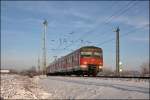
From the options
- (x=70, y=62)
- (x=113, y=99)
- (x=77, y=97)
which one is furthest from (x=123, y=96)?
(x=70, y=62)

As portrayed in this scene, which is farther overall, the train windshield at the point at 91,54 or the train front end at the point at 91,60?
the train windshield at the point at 91,54

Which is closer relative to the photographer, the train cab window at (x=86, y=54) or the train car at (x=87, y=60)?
the train car at (x=87, y=60)

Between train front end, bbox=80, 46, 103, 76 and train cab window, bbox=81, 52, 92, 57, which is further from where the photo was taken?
train cab window, bbox=81, 52, 92, 57

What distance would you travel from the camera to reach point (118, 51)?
1593 inches

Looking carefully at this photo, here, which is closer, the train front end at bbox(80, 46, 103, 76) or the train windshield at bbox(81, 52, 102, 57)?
the train front end at bbox(80, 46, 103, 76)

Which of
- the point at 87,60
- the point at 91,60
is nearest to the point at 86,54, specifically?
the point at 87,60

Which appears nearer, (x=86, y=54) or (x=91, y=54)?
(x=86, y=54)

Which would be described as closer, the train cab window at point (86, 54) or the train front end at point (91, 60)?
the train front end at point (91, 60)

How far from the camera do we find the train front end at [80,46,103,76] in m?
33.5

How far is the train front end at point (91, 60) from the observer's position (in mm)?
33531

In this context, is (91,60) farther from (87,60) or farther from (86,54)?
(86,54)

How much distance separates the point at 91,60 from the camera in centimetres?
3450

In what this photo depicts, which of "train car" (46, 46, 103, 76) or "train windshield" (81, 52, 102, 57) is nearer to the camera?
"train car" (46, 46, 103, 76)

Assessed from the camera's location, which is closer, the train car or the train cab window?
the train car
